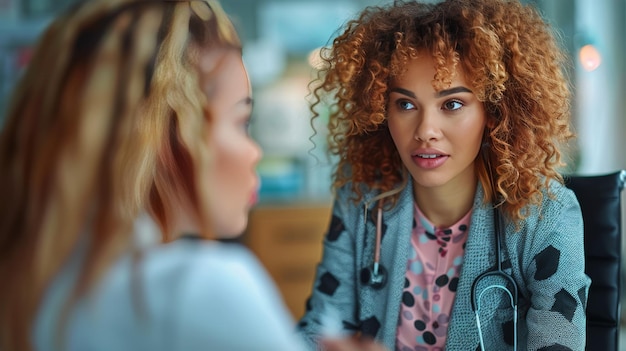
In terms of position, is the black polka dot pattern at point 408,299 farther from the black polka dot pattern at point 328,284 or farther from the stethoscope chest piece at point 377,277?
the black polka dot pattern at point 328,284

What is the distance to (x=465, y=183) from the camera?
→ 4.73 ft

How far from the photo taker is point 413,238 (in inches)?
58.5

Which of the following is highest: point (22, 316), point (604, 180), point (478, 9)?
point (478, 9)

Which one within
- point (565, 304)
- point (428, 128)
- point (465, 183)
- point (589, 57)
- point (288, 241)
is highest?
point (589, 57)

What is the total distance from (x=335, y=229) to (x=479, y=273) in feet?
1.17

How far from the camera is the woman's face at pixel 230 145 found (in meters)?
1.00

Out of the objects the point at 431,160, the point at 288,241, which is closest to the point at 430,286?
the point at 431,160

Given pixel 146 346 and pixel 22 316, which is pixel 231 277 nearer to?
pixel 146 346

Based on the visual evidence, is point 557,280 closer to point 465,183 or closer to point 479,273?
point 479,273

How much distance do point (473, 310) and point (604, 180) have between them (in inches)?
15.4

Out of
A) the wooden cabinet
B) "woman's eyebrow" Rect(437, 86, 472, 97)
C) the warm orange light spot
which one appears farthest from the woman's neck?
the wooden cabinet

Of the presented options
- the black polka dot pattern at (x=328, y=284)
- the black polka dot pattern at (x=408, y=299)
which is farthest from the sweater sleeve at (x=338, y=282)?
the black polka dot pattern at (x=408, y=299)

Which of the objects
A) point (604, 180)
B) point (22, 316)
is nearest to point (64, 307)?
point (22, 316)

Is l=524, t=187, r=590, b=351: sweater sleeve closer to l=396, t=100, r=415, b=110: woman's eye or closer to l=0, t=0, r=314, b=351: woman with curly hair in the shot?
l=396, t=100, r=415, b=110: woman's eye
